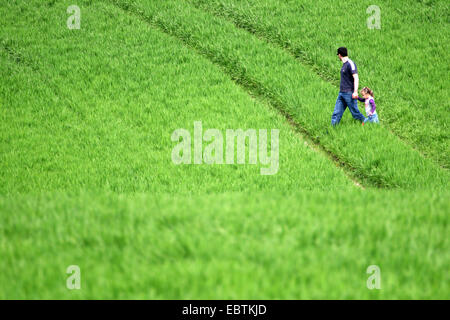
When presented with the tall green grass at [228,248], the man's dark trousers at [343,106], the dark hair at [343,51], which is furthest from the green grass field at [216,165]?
the dark hair at [343,51]

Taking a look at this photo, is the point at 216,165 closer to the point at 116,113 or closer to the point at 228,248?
the point at 116,113

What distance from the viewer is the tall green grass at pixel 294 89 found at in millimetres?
7336

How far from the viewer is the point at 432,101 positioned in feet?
31.6

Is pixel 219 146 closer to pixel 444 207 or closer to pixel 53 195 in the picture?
pixel 53 195

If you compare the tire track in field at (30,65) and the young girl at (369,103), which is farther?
the tire track in field at (30,65)

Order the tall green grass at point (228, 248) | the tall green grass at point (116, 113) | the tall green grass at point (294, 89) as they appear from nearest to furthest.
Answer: the tall green grass at point (228, 248)
the tall green grass at point (116, 113)
the tall green grass at point (294, 89)

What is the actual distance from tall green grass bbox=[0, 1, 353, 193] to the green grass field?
0.05 m

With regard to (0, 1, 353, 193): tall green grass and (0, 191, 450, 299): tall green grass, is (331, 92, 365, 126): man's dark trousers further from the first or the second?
(0, 191, 450, 299): tall green grass

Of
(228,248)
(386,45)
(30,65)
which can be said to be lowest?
(228,248)

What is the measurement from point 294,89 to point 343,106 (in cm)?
203

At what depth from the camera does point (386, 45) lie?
1227 cm

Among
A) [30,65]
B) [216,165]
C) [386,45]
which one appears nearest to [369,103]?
[216,165]

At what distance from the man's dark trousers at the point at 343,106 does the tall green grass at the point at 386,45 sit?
1.30 metres

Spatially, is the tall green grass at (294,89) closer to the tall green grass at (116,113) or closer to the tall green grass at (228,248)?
the tall green grass at (116,113)
